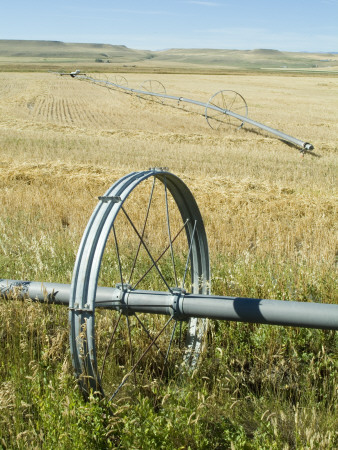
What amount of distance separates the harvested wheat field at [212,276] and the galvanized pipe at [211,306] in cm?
23

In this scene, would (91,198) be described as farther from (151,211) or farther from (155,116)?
(155,116)

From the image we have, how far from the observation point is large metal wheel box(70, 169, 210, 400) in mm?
2250

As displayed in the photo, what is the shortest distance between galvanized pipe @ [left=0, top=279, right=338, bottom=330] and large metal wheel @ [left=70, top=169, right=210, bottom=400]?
7 centimetres

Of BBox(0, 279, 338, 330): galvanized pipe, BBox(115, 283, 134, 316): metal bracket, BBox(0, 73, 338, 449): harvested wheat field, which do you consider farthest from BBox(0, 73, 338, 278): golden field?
BBox(115, 283, 134, 316): metal bracket

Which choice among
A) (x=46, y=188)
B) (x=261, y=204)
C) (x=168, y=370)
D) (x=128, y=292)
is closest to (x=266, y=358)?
(x=168, y=370)

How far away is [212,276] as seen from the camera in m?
4.03

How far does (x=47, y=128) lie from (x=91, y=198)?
1085 cm

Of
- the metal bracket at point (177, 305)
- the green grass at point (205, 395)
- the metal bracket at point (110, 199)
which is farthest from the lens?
the metal bracket at point (177, 305)

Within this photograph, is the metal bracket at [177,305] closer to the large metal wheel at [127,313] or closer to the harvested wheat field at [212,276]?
the large metal wheel at [127,313]

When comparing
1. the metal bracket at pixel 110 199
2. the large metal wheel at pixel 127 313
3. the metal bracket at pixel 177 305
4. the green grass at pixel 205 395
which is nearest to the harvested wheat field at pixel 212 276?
the green grass at pixel 205 395

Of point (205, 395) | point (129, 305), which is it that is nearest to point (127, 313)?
point (129, 305)

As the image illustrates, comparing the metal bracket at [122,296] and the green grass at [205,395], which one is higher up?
the metal bracket at [122,296]

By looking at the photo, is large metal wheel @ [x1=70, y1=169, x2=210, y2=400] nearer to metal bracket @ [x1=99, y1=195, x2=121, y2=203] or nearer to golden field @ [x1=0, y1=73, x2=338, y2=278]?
metal bracket @ [x1=99, y1=195, x2=121, y2=203]

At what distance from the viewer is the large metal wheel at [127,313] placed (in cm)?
225
